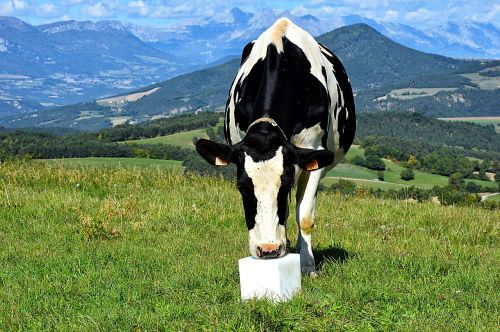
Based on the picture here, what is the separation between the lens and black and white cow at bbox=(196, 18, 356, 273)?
6.89m

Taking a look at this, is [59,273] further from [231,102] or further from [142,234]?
[231,102]

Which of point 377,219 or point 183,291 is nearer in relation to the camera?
point 183,291

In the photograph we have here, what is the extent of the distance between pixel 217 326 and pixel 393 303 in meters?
2.07

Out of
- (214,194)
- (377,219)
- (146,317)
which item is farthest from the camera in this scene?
(214,194)

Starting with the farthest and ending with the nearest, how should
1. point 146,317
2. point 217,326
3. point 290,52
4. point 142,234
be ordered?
point 142,234
point 290,52
point 146,317
point 217,326

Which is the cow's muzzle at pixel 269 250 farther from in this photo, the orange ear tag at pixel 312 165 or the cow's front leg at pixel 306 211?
the cow's front leg at pixel 306 211

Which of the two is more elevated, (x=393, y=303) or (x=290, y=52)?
(x=290, y=52)

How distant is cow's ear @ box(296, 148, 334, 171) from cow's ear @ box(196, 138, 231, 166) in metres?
0.82

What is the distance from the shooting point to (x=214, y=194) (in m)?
15.6

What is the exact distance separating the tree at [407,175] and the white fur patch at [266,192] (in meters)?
140

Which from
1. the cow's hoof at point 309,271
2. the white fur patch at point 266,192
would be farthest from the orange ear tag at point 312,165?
the cow's hoof at point 309,271

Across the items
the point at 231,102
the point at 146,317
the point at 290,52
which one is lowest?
the point at 146,317

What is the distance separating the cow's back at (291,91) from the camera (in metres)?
8.13

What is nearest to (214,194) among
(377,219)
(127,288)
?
(377,219)
